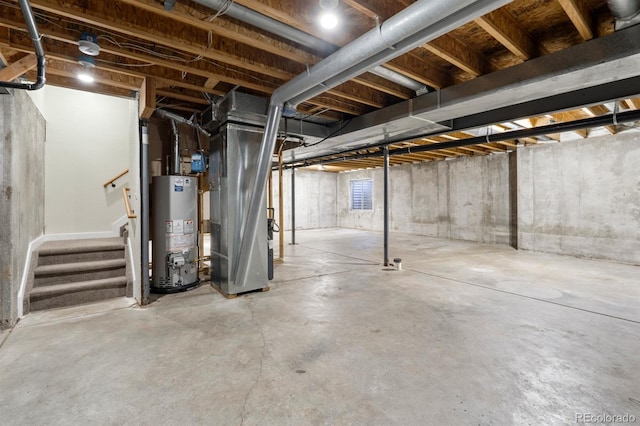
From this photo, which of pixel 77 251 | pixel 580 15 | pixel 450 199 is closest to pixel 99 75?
pixel 77 251

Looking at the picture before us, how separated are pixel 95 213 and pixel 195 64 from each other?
3.38m

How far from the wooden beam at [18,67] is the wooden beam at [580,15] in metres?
3.81

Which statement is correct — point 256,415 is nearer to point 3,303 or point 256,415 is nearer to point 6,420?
point 6,420

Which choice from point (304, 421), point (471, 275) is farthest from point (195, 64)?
point (471, 275)

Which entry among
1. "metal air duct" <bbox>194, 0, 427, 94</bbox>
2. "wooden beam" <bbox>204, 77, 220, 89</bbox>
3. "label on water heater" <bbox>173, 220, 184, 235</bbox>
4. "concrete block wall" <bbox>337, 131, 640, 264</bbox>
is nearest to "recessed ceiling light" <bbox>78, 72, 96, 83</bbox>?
"wooden beam" <bbox>204, 77, 220, 89</bbox>

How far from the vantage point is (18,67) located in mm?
2496

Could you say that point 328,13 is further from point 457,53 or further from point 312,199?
point 312,199

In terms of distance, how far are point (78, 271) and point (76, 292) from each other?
0.95 ft

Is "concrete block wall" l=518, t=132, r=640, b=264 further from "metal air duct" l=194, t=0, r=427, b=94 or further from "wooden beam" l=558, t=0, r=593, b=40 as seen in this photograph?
"metal air duct" l=194, t=0, r=427, b=94

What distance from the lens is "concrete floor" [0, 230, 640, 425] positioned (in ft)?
5.49

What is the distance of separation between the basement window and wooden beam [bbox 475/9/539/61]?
8.54 m

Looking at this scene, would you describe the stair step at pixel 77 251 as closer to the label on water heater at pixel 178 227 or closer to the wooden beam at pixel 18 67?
the label on water heater at pixel 178 227

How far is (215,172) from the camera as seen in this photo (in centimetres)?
381

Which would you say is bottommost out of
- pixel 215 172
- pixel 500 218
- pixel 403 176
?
pixel 500 218
